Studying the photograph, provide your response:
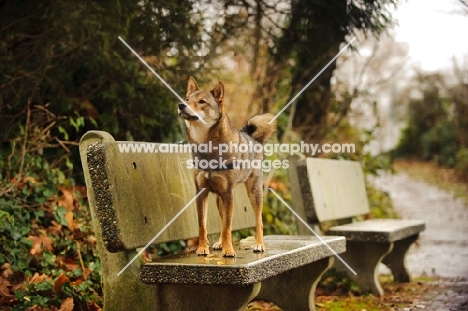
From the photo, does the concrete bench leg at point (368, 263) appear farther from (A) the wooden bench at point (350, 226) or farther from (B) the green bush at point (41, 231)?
(B) the green bush at point (41, 231)

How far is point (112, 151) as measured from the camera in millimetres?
3260

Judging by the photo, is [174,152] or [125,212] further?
[174,152]

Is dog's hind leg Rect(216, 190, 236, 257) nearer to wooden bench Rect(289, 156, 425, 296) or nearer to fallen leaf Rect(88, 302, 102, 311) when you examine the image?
fallen leaf Rect(88, 302, 102, 311)

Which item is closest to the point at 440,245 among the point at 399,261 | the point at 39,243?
the point at 399,261

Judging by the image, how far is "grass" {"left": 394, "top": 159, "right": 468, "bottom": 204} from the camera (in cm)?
1773

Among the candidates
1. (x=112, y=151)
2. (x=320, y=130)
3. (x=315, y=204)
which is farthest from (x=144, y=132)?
(x=320, y=130)

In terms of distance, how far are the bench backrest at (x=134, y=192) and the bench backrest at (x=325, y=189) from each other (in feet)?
5.19

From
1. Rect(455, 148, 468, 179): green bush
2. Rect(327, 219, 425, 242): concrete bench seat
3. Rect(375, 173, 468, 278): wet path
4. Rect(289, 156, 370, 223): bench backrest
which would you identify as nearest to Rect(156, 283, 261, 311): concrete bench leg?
Rect(289, 156, 370, 223): bench backrest

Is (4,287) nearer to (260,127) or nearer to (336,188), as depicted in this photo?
(260,127)

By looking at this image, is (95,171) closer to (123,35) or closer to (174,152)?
(174,152)

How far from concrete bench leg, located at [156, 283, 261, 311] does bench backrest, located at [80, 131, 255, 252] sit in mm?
305

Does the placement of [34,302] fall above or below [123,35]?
below

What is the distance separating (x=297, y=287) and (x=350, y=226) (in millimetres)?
1710

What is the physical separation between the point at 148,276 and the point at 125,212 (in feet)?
1.16
